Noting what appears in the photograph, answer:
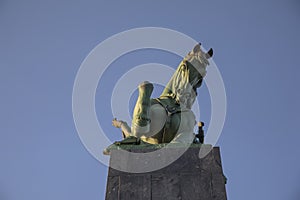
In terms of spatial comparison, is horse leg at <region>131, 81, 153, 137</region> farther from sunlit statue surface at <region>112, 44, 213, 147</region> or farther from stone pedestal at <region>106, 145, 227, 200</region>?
stone pedestal at <region>106, 145, 227, 200</region>

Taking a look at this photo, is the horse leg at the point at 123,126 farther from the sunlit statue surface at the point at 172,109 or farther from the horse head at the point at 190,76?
the horse head at the point at 190,76

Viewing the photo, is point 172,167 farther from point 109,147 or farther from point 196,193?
point 109,147

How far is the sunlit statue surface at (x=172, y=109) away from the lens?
5.26 m

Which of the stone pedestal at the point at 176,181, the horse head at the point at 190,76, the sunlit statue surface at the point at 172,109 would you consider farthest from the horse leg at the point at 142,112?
the horse head at the point at 190,76

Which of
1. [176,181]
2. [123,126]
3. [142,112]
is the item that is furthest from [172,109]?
[176,181]

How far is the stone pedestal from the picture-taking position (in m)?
4.28

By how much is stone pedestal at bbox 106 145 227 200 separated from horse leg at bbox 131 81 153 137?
70 cm

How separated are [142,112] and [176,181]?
1369mm

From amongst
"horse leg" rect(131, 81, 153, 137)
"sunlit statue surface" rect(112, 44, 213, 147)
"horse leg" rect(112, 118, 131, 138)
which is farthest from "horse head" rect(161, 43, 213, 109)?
"horse leg" rect(112, 118, 131, 138)

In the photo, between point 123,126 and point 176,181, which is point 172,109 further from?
point 176,181

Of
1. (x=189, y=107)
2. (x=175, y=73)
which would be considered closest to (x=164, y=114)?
(x=189, y=107)

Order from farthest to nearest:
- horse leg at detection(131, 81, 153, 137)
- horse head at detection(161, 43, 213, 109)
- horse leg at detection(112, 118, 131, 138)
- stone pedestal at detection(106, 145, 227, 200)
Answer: horse leg at detection(112, 118, 131, 138) → horse head at detection(161, 43, 213, 109) → horse leg at detection(131, 81, 153, 137) → stone pedestal at detection(106, 145, 227, 200)

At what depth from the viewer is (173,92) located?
633 cm

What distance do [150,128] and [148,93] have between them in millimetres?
701
